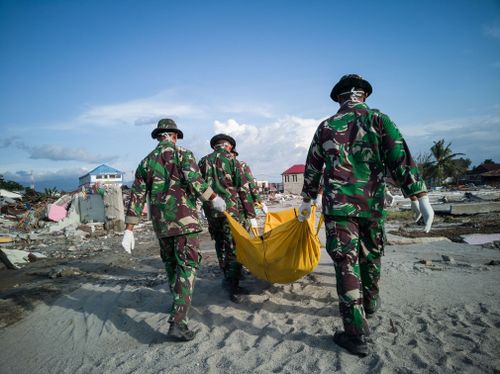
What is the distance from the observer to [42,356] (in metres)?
2.80

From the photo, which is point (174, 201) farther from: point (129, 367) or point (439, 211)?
point (439, 211)

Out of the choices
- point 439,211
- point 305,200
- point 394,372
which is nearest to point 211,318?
point 305,200

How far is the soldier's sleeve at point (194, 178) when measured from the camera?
294 centimetres

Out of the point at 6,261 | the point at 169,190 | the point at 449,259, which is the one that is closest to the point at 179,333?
the point at 169,190

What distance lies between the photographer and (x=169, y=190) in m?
2.97

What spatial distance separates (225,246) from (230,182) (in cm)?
84

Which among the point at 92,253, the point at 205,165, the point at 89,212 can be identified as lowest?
the point at 92,253

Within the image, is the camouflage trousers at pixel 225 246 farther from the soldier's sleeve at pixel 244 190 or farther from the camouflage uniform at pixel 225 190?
the soldier's sleeve at pixel 244 190

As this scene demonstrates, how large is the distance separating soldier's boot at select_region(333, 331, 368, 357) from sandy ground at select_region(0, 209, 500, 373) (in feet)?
0.15

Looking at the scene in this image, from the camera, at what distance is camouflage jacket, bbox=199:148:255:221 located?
406 centimetres

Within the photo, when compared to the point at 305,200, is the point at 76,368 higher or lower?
lower

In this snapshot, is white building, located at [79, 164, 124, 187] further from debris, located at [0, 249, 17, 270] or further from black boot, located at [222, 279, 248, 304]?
black boot, located at [222, 279, 248, 304]

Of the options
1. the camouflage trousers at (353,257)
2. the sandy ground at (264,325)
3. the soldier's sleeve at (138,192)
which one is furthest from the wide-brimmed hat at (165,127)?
the sandy ground at (264,325)

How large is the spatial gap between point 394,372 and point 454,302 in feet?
4.32
